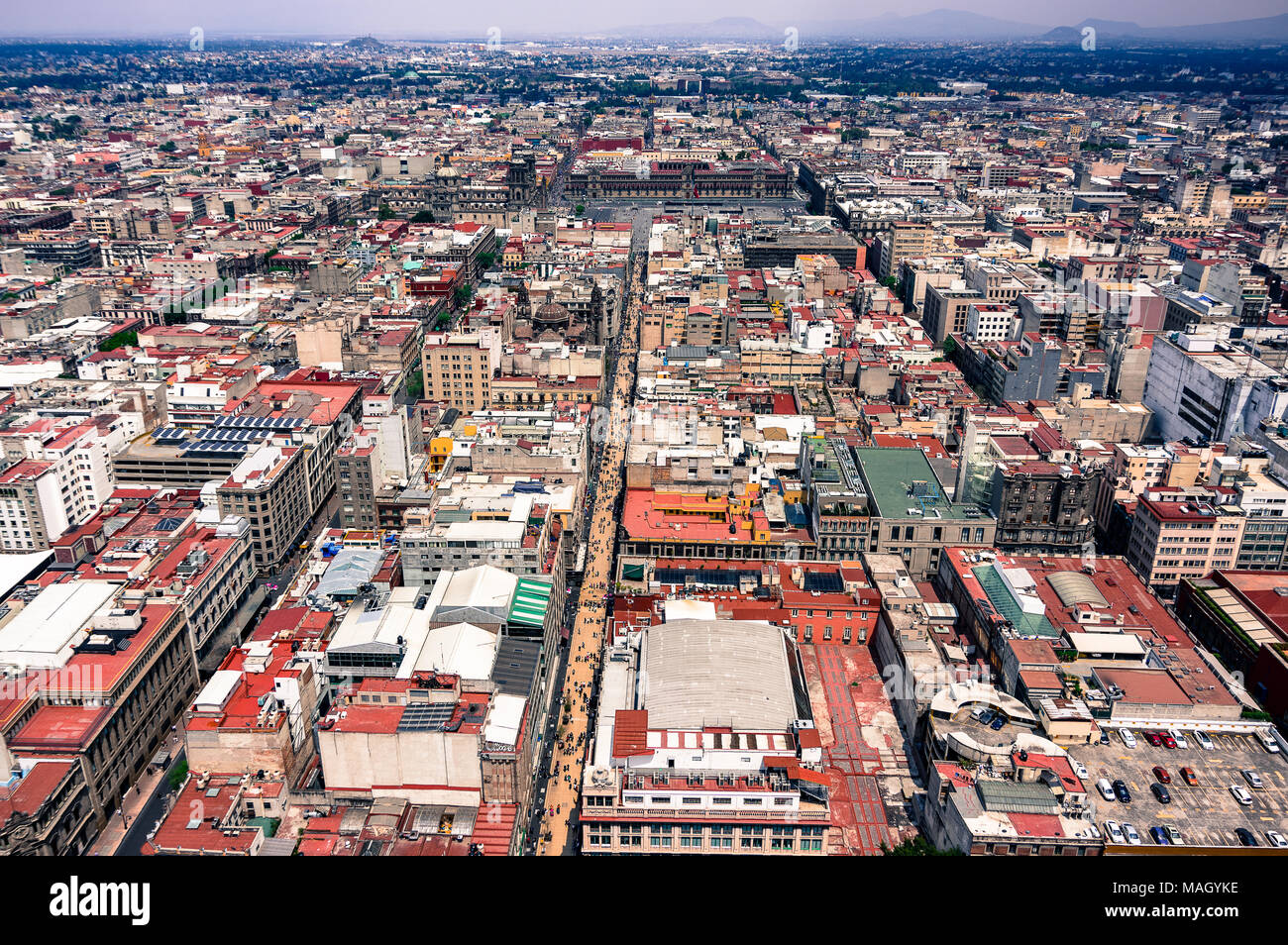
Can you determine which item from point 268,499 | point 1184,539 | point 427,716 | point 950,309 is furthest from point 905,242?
point 427,716

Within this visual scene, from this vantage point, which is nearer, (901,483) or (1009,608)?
(1009,608)

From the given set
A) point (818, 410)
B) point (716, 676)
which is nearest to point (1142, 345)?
point (818, 410)

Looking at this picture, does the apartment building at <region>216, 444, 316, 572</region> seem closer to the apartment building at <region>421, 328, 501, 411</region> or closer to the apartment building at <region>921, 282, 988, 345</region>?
the apartment building at <region>421, 328, 501, 411</region>

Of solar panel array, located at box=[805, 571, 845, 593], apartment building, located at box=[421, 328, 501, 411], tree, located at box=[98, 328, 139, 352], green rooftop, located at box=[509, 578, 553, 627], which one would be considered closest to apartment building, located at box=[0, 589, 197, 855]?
green rooftop, located at box=[509, 578, 553, 627]

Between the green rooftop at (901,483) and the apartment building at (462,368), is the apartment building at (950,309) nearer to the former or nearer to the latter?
the green rooftop at (901,483)

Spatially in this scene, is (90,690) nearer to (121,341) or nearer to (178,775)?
(178,775)
